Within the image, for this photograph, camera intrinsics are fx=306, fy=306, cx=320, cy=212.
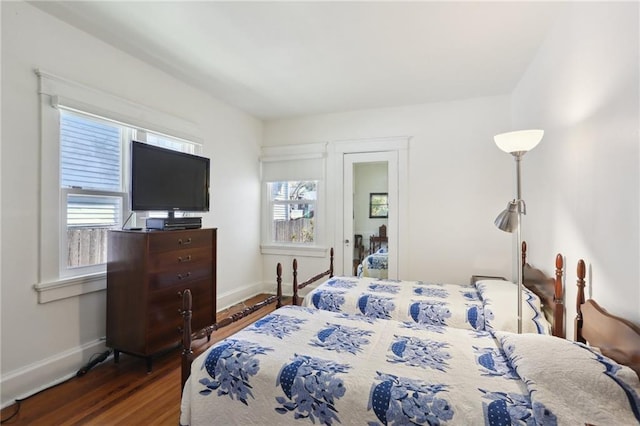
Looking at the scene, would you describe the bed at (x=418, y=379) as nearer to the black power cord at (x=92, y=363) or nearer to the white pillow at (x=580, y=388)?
the white pillow at (x=580, y=388)

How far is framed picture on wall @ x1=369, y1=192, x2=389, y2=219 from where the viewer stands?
397cm

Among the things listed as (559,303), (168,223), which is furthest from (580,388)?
(168,223)

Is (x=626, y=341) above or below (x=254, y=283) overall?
above

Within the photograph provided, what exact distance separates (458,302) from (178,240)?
2.35m

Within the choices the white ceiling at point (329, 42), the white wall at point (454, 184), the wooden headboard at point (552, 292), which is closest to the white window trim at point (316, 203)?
the white wall at point (454, 184)

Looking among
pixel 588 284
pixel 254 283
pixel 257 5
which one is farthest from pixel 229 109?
pixel 588 284

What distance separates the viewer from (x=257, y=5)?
78.7 inches

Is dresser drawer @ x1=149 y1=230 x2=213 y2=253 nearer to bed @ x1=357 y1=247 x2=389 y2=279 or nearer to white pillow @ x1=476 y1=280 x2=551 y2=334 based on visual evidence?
bed @ x1=357 y1=247 x2=389 y2=279

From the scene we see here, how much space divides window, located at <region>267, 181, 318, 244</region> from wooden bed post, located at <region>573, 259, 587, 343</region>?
3048 mm

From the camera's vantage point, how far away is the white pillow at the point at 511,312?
1.99 metres

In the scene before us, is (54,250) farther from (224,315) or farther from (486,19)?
(486,19)

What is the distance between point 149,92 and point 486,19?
287 centimetres

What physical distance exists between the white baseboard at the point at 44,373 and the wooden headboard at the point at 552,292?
338cm

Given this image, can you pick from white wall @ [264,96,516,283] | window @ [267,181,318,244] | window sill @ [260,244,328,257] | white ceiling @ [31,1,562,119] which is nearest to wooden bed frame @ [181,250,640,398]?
white wall @ [264,96,516,283]
